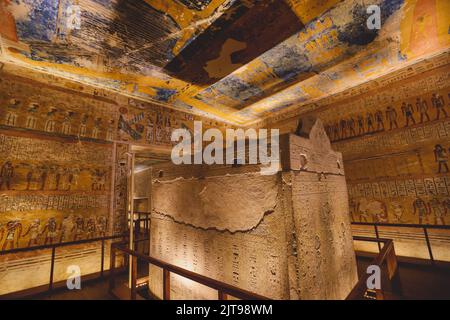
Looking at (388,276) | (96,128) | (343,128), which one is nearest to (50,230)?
(96,128)

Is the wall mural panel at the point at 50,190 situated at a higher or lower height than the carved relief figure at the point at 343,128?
lower

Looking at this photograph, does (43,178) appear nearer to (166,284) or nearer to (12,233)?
(12,233)

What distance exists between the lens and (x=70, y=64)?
392 cm

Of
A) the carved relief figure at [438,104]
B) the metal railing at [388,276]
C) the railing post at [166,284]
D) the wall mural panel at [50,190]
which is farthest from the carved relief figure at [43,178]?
the carved relief figure at [438,104]

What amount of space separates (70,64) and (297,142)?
4548mm

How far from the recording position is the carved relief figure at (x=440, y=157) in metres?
3.94

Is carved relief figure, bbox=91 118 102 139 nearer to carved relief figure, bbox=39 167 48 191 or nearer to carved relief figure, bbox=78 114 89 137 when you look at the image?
carved relief figure, bbox=78 114 89 137

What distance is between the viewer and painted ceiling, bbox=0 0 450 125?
2.85 metres

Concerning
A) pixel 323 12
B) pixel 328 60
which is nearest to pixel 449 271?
pixel 328 60

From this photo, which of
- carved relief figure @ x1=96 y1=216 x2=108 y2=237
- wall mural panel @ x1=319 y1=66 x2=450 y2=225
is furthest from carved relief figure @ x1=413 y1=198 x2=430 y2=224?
carved relief figure @ x1=96 y1=216 x2=108 y2=237

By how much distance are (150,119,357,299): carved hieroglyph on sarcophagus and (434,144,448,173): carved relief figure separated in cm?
299

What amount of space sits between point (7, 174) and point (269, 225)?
4570 millimetres

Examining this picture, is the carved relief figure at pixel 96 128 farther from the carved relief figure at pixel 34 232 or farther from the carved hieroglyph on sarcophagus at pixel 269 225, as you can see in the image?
the carved hieroglyph on sarcophagus at pixel 269 225

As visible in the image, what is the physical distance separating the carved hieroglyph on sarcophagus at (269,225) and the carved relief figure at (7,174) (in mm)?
3040
